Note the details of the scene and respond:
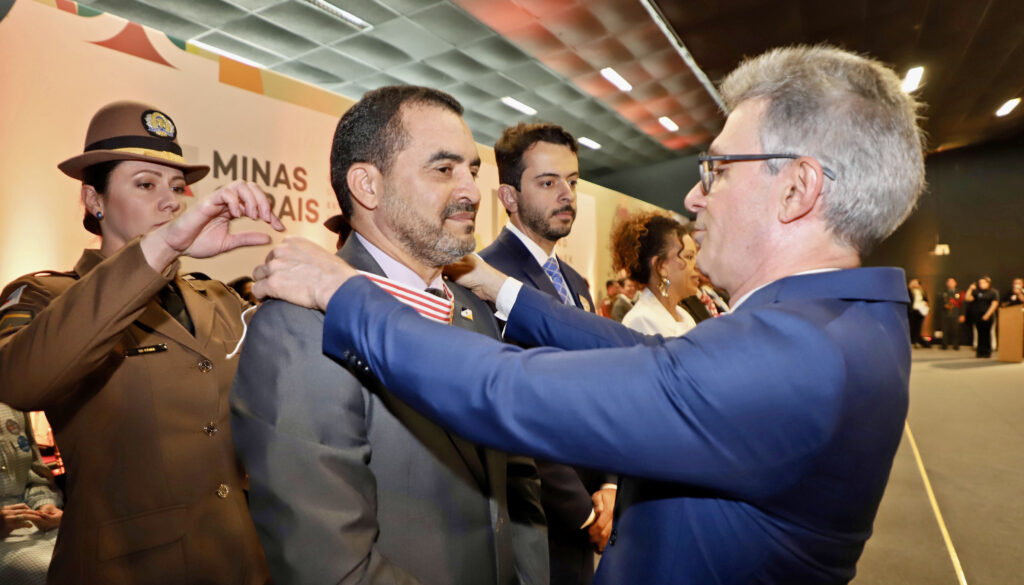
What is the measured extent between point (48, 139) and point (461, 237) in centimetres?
234

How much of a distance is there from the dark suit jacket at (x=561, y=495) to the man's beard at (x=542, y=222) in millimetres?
175

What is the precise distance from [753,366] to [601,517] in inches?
62.8

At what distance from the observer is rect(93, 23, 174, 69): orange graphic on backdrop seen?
2.88 m

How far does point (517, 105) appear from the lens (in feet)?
34.7

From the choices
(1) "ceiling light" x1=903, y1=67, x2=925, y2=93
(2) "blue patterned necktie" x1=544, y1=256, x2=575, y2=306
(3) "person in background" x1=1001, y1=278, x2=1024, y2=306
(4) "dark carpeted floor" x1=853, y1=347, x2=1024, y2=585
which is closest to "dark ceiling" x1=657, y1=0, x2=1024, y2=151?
(1) "ceiling light" x1=903, y1=67, x2=925, y2=93

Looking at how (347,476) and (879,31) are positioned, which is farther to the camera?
(879,31)

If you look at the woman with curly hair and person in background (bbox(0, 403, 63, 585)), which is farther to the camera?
the woman with curly hair

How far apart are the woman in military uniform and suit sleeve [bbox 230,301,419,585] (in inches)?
13.1

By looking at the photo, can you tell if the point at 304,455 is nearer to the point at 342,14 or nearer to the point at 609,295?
the point at 342,14

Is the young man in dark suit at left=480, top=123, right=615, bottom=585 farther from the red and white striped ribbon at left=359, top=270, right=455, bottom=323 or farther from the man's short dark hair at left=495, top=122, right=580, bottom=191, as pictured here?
the red and white striped ribbon at left=359, top=270, right=455, bottom=323

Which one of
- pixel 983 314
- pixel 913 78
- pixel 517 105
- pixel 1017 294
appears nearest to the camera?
pixel 913 78

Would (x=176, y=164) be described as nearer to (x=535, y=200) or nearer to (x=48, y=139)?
(x=48, y=139)

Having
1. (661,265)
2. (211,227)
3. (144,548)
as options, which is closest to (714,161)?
(211,227)

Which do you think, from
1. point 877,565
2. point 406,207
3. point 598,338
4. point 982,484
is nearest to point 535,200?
point 598,338
